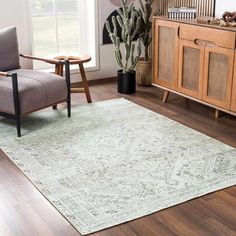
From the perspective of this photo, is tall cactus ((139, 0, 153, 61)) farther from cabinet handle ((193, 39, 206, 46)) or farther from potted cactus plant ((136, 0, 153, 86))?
cabinet handle ((193, 39, 206, 46))

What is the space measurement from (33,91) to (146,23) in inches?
72.0

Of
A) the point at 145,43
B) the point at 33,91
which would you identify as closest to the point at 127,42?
the point at 145,43

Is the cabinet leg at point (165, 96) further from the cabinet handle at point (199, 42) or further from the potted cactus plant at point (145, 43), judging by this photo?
the cabinet handle at point (199, 42)

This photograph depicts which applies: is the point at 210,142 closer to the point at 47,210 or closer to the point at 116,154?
the point at 116,154

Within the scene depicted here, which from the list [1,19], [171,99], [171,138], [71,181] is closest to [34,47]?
[1,19]

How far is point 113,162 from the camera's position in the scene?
292 centimetres

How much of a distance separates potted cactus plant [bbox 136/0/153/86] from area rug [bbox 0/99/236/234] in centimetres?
98

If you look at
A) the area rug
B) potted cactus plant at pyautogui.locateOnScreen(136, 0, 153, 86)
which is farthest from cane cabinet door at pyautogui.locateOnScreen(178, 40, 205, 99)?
potted cactus plant at pyautogui.locateOnScreen(136, 0, 153, 86)

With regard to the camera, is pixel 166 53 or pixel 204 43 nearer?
pixel 204 43

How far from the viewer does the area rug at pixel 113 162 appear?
2402 mm

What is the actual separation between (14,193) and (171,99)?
2.32 meters

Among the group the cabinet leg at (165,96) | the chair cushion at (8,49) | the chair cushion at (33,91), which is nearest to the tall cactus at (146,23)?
the cabinet leg at (165,96)

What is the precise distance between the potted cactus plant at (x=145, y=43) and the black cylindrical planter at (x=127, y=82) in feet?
0.98

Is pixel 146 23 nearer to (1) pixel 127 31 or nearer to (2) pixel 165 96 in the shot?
(1) pixel 127 31
